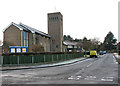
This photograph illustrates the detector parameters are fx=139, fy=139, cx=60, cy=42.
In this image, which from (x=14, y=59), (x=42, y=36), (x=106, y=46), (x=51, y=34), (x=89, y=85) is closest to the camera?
(x=89, y=85)

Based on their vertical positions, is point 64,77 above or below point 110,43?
below

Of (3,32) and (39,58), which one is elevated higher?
(3,32)

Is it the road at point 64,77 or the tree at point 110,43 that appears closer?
A: the road at point 64,77

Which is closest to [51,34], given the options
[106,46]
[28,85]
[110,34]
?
[28,85]

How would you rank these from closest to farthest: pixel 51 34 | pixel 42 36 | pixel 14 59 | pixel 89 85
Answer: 1. pixel 89 85
2. pixel 14 59
3. pixel 42 36
4. pixel 51 34

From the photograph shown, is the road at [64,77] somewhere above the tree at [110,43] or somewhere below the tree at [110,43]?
below

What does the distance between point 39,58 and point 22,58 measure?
2.65 meters

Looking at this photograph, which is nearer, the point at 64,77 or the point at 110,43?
the point at 64,77

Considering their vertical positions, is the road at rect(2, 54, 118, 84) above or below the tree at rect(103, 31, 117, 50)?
below

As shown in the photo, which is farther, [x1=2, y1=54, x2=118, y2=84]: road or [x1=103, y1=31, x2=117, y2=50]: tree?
[x1=103, y1=31, x2=117, y2=50]: tree

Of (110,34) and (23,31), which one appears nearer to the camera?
(23,31)

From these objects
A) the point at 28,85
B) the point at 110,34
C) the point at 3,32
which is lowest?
the point at 28,85

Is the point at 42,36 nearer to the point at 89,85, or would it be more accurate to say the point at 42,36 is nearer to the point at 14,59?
the point at 14,59

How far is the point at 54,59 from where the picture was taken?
993 inches
